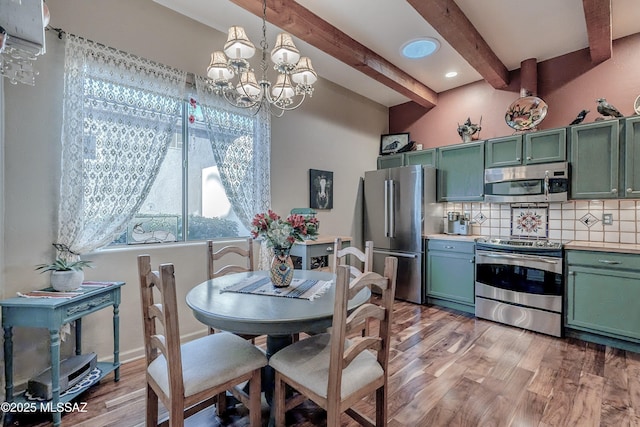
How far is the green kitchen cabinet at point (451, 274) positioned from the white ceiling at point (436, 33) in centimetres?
221

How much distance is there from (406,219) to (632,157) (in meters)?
2.19

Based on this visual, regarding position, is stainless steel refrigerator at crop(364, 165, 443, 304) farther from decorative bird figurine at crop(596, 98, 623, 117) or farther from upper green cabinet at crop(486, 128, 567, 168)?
decorative bird figurine at crop(596, 98, 623, 117)

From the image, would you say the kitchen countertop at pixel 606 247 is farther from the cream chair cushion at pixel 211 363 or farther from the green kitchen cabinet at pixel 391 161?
the cream chair cushion at pixel 211 363

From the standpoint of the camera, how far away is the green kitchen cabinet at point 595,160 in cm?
277

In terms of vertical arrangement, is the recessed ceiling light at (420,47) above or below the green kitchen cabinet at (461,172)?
above

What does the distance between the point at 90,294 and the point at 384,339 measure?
1.82 m

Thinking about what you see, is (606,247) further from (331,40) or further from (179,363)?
(179,363)

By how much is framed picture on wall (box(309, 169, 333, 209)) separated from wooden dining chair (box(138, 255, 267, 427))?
2.37m

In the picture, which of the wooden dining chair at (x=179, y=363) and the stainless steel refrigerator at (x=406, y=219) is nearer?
the wooden dining chair at (x=179, y=363)

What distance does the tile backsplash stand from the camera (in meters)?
2.94

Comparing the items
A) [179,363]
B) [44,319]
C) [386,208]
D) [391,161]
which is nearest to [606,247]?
[386,208]

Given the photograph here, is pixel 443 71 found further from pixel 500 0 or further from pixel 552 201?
pixel 552 201

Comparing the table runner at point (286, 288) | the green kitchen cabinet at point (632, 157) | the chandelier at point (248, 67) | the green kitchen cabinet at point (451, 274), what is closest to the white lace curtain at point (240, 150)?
the chandelier at point (248, 67)

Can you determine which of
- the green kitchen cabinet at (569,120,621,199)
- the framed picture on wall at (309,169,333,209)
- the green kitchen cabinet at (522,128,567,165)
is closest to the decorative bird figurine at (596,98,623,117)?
the green kitchen cabinet at (569,120,621,199)
